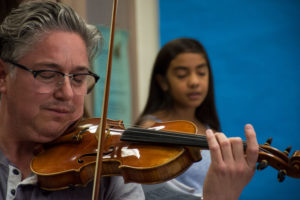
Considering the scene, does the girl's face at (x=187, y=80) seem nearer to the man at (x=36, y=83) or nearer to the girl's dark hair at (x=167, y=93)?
the girl's dark hair at (x=167, y=93)

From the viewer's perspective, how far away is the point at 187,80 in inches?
59.3

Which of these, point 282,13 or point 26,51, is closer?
point 26,51

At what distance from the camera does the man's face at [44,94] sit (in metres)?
Answer: 0.68

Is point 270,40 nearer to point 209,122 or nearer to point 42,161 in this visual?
point 209,122

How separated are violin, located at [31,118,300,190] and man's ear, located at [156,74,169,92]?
0.83 metres

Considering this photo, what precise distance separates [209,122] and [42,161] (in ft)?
3.37

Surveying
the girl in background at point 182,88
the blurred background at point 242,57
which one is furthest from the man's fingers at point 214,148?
the blurred background at point 242,57

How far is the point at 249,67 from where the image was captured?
2033 millimetres

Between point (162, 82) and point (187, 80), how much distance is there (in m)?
0.15

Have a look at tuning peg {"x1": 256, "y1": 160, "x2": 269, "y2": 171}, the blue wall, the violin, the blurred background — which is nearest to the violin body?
the violin

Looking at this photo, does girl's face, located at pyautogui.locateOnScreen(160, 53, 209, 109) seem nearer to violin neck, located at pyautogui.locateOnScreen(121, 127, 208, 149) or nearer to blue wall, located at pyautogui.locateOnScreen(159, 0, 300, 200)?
blue wall, located at pyautogui.locateOnScreen(159, 0, 300, 200)

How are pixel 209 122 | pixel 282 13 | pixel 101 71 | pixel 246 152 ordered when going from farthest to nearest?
pixel 282 13 < pixel 209 122 < pixel 101 71 < pixel 246 152

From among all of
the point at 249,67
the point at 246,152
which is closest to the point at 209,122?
the point at 249,67

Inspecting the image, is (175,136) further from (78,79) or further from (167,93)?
(167,93)
